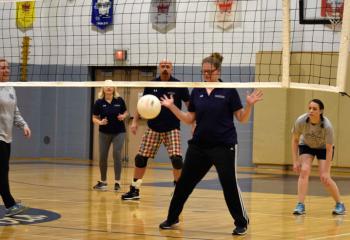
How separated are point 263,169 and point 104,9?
6.23 metres

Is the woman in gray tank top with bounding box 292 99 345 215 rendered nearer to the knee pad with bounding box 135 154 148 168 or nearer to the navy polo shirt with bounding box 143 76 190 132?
the navy polo shirt with bounding box 143 76 190 132

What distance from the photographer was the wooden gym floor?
9.22 meters

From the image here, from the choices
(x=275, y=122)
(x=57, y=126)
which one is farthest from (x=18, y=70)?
(x=275, y=122)

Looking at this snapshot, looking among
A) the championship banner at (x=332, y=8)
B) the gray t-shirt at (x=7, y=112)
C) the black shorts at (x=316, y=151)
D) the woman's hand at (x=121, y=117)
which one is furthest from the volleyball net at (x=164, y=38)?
the gray t-shirt at (x=7, y=112)

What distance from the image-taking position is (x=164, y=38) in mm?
22047

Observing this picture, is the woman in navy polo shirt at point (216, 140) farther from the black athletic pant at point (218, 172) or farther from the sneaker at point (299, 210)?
the sneaker at point (299, 210)

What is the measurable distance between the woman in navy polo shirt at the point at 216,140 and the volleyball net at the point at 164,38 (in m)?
10.0

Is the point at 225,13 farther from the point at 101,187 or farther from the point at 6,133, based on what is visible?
the point at 6,133

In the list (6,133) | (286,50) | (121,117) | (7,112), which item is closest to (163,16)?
(121,117)

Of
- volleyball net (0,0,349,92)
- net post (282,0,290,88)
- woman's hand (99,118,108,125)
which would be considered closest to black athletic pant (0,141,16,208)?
net post (282,0,290,88)

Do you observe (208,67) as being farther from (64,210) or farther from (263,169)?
(263,169)

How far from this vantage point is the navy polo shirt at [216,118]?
29.7 feet

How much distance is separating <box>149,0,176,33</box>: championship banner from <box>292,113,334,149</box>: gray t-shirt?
10900 mm

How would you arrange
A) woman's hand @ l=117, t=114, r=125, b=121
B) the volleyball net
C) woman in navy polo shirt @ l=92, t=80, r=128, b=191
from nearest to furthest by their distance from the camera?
1. woman's hand @ l=117, t=114, r=125, b=121
2. woman in navy polo shirt @ l=92, t=80, r=128, b=191
3. the volleyball net
